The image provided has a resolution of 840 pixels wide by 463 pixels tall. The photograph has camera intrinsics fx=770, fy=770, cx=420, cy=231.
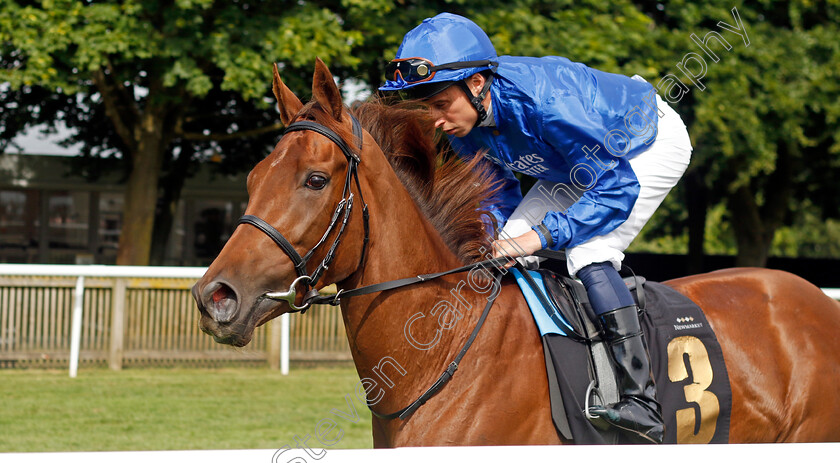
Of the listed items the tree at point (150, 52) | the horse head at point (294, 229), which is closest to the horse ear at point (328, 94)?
the horse head at point (294, 229)

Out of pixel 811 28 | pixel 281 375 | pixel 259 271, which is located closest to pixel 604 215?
pixel 259 271

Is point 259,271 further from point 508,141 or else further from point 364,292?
point 508,141

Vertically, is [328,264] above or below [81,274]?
below

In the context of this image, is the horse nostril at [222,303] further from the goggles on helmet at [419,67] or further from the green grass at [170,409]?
the green grass at [170,409]

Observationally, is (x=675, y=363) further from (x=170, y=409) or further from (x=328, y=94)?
(x=170, y=409)

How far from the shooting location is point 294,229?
206 cm

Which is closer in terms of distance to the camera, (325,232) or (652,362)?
(325,232)

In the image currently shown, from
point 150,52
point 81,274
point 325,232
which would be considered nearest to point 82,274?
point 81,274

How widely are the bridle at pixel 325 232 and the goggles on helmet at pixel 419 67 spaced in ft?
1.01

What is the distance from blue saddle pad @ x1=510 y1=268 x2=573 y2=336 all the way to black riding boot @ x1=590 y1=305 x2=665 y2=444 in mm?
139

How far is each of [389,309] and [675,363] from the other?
40.0 inches

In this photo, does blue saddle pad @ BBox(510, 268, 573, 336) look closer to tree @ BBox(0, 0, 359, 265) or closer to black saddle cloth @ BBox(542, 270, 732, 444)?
black saddle cloth @ BBox(542, 270, 732, 444)

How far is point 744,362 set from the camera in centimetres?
272

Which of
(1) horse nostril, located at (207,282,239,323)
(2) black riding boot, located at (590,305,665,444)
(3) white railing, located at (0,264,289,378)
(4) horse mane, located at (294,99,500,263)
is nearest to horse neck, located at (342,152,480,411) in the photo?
(4) horse mane, located at (294,99,500,263)
